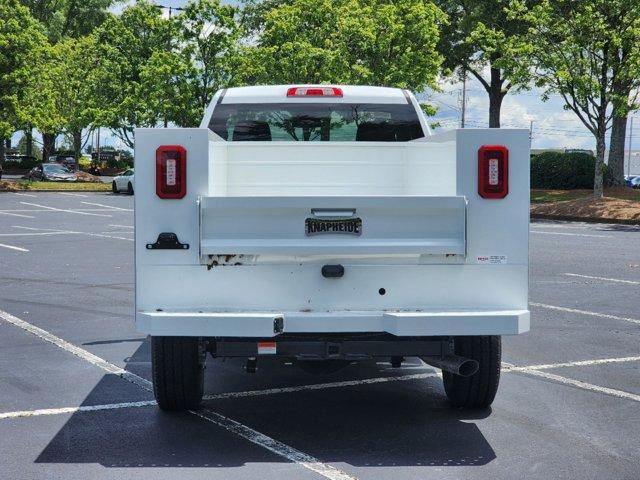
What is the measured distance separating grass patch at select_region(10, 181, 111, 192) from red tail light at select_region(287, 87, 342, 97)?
142ft

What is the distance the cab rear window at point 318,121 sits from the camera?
859 cm

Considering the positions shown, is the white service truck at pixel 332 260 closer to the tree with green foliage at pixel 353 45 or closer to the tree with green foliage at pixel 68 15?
the tree with green foliage at pixel 353 45

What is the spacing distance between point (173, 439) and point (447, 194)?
2.23m

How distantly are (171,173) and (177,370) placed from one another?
129 centimetres

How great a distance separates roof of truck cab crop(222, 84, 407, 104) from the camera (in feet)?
28.0

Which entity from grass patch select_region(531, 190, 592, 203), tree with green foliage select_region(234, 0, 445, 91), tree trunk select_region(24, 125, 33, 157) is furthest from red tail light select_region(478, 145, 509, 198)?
tree trunk select_region(24, 125, 33, 157)

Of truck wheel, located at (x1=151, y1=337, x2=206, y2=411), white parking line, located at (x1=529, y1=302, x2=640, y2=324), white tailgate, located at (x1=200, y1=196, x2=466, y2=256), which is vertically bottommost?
white parking line, located at (x1=529, y1=302, x2=640, y2=324)

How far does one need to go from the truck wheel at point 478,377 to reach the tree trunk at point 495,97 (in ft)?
151

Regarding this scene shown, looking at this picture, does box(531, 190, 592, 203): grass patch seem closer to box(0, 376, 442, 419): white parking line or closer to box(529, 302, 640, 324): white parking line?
box(529, 302, 640, 324): white parking line

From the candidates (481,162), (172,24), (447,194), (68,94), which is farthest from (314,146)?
(68,94)

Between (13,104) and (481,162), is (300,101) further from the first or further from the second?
(13,104)

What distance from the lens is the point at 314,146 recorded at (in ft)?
22.5

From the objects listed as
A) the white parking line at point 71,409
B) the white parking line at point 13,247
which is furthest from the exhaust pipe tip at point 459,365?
the white parking line at point 13,247

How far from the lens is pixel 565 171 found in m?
A: 41.2
